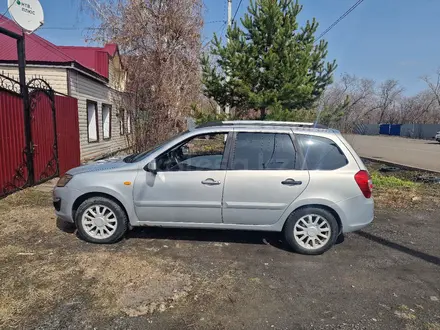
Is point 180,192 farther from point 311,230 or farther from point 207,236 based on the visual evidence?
point 311,230

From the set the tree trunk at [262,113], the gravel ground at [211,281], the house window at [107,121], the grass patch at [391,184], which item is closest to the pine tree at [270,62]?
the tree trunk at [262,113]

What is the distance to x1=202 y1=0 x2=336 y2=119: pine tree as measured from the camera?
10.2 metres

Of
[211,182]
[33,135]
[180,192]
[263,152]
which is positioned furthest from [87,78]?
[263,152]

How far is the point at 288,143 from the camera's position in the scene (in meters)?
4.06

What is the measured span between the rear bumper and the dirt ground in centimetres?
43

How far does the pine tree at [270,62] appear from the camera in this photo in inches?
404

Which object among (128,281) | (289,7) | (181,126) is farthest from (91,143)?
(128,281)

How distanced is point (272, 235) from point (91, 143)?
9358 mm

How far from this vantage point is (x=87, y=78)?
1152 cm

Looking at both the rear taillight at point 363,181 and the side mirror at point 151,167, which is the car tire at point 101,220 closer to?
the side mirror at point 151,167

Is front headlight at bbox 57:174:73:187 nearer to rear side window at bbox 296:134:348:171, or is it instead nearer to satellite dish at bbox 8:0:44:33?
rear side window at bbox 296:134:348:171

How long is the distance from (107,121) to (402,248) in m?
12.6

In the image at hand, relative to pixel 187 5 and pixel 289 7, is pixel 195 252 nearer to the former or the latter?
pixel 289 7

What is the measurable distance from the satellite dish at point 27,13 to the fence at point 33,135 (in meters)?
1.13
